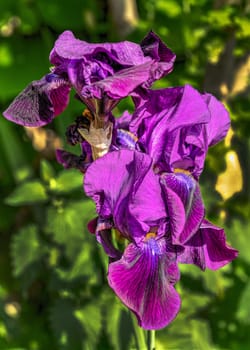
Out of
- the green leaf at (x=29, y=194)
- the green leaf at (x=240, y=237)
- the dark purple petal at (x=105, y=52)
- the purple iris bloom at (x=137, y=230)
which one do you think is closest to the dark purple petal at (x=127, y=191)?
the purple iris bloom at (x=137, y=230)

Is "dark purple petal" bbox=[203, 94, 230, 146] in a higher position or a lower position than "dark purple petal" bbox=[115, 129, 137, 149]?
lower

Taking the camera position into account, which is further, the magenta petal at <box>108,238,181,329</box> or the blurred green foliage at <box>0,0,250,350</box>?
the blurred green foliage at <box>0,0,250,350</box>

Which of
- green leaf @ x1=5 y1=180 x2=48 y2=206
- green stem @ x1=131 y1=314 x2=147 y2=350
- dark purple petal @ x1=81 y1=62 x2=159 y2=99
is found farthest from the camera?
green leaf @ x1=5 y1=180 x2=48 y2=206

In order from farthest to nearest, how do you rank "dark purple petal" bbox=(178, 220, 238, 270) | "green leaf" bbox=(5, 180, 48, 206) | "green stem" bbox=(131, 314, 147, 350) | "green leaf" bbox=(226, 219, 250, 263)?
"green leaf" bbox=(226, 219, 250, 263) < "green leaf" bbox=(5, 180, 48, 206) < "green stem" bbox=(131, 314, 147, 350) < "dark purple petal" bbox=(178, 220, 238, 270)

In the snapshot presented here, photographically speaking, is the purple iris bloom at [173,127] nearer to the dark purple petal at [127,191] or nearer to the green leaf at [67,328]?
the dark purple petal at [127,191]

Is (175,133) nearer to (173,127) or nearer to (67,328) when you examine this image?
(173,127)

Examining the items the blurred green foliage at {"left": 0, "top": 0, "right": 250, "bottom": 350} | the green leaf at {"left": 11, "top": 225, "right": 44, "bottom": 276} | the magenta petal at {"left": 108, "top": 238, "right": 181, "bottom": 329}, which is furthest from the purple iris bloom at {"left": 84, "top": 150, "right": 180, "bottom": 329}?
the green leaf at {"left": 11, "top": 225, "right": 44, "bottom": 276}

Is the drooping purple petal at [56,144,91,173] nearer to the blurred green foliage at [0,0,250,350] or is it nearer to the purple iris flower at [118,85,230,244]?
the purple iris flower at [118,85,230,244]
